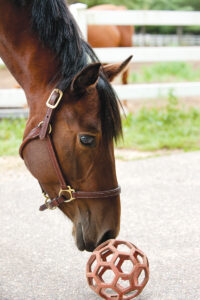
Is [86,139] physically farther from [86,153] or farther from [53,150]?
[53,150]

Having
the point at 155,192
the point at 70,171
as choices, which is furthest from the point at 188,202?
the point at 70,171

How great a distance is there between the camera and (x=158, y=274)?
2428 millimetres

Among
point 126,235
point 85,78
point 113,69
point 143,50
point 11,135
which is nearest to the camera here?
point 85,78

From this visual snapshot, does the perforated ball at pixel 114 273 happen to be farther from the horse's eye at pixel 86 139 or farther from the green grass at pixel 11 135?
the green grass at pixel 11 135

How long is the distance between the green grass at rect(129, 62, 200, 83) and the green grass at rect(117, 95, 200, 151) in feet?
10.5

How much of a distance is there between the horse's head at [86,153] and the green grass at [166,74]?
7392 mm

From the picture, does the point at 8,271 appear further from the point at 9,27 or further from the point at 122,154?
the point at 122,154

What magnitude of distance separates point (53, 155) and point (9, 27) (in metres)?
0.69

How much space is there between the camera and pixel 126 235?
2.95 metres

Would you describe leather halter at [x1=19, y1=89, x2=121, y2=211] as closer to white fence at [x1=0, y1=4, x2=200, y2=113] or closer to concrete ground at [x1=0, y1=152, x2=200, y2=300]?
concrete ground at [x1=0, y1=152, x2=200, y2=300]

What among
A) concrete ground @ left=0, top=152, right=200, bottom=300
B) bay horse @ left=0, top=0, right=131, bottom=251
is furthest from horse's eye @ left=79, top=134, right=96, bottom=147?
concrete ground @ left=0, top=152, right=200, bottom=300

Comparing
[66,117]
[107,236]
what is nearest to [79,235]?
[107,236]

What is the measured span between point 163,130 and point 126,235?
3053 mm

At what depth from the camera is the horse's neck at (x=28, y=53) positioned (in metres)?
2.03
